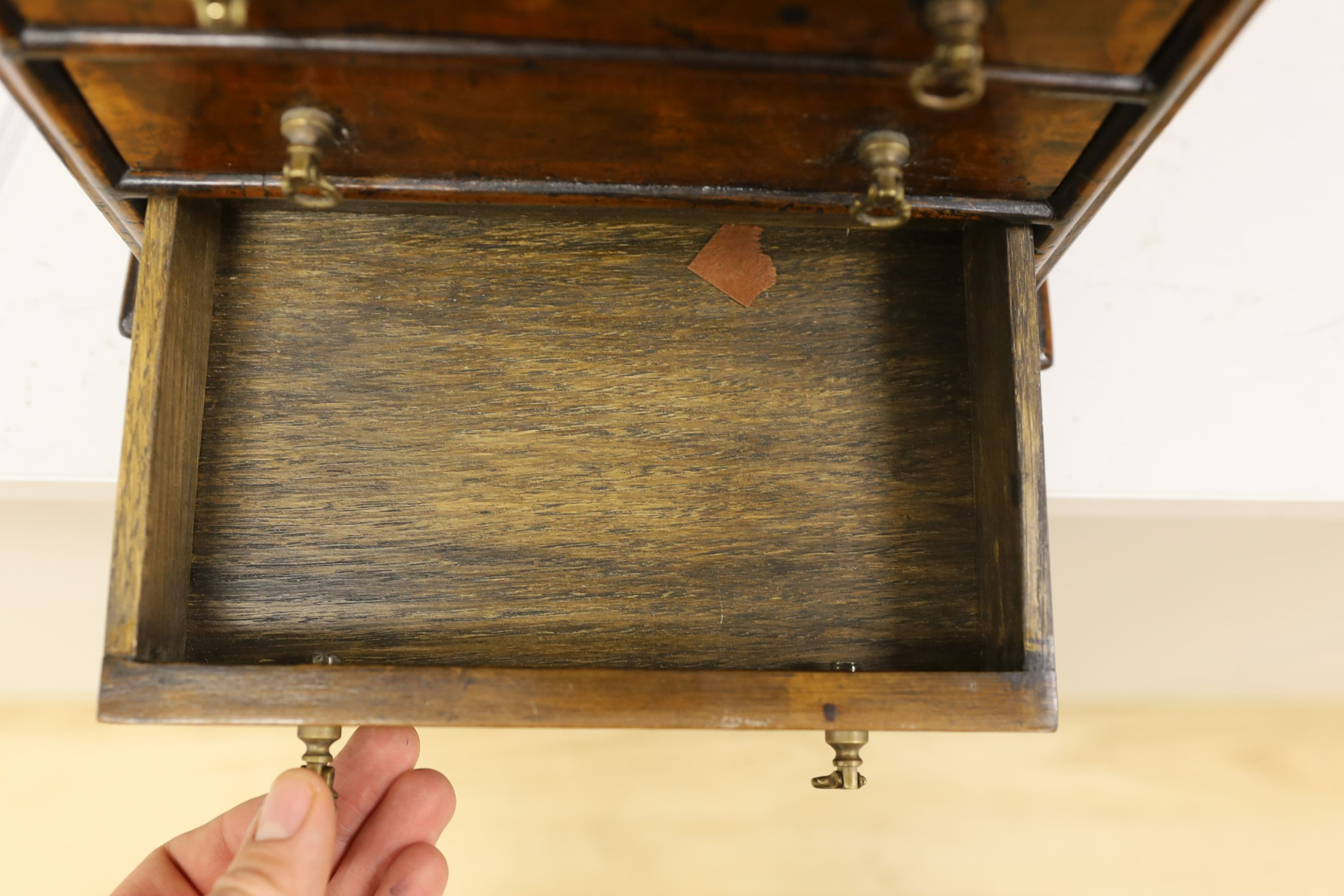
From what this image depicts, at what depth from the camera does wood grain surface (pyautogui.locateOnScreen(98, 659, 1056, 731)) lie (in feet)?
1.96

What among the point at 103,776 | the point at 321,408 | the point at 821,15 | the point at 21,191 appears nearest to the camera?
the point at 821,15

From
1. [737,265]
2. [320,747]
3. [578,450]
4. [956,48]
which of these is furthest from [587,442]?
[956,48]

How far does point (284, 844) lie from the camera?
643 millimetres

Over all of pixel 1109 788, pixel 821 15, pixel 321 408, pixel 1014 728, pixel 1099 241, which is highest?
pixel 1099 241

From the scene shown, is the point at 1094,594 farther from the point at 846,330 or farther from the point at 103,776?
the point at 103,776

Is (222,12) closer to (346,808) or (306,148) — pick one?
(306,148)

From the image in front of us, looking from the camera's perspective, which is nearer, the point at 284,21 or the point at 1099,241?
the point at 284,21

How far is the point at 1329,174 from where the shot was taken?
1.09 m

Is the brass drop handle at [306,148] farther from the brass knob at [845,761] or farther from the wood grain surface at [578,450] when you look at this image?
the brass knob at [845,761]

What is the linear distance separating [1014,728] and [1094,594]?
705 millimetres

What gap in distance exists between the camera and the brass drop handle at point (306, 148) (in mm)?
569

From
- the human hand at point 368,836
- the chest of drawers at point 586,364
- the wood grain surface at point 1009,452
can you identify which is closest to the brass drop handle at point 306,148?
the chest of drawers at point 586,364

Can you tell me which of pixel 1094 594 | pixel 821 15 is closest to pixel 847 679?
pixel 821 15

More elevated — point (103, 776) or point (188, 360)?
point (188, 360)
